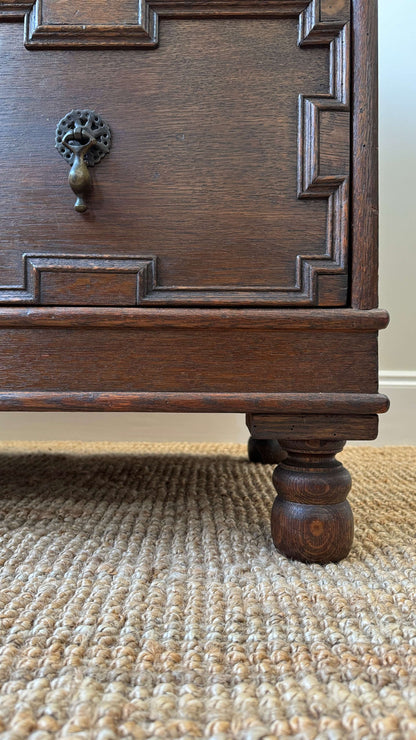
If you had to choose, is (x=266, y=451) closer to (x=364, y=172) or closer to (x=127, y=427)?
(x=127, y=427)

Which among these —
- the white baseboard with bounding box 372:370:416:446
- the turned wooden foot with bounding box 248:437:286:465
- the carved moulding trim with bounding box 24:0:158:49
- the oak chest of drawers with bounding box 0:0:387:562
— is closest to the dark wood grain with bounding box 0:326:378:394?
the oak chest of drawers with bounding box 0:0:387:562

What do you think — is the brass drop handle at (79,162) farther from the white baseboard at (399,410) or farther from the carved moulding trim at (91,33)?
the white baseboard at (399,410)

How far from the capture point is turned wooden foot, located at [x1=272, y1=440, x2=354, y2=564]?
49 cm

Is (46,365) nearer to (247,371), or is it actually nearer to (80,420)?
(247,371)

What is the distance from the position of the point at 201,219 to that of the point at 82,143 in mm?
118

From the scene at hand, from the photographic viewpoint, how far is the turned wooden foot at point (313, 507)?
0.49 meters

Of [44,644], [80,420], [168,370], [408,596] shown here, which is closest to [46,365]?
[168,370]

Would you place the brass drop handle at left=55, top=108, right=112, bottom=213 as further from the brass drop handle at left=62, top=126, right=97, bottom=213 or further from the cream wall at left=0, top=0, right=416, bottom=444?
the cream wall at left=0, top=0, right=416, bottom=444

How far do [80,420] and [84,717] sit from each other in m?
0.93

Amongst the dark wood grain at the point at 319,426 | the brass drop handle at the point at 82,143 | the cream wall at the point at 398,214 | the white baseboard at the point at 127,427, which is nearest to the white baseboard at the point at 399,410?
the cream wall at the point at 398,214

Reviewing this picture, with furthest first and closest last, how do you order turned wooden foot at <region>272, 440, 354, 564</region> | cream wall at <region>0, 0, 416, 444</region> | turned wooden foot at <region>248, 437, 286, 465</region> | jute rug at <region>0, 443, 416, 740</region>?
cream wall at <region>0, 0, 416, 444</region>, turned wooden foot at <region>248, 437, 286, 465</region>, turned wooden foot at <region>272, 440, 354, 564</region>, jute rug at <region>0, 443, 416, 740</region>

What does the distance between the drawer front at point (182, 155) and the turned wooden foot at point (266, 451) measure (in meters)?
0.49

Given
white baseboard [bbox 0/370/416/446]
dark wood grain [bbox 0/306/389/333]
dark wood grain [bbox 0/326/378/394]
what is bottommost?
white baseboard [bbox 0/370/416/446]

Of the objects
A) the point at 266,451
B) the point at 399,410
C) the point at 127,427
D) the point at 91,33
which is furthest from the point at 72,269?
the point at 399,410
